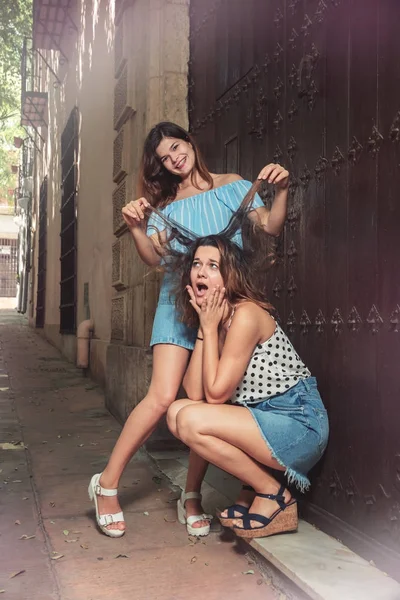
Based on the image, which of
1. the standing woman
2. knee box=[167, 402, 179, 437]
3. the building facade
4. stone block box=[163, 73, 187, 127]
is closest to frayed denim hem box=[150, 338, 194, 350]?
the standing woman

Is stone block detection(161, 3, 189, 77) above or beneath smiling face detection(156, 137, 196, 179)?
above

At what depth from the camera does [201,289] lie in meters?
2.79

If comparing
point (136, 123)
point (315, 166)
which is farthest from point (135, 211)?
point (136, 123)

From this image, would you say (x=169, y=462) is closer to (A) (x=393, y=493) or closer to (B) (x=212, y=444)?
(B) (x=212, y=444)

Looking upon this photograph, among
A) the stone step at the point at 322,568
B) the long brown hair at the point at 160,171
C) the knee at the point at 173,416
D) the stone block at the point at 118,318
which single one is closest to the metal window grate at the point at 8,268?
the stone block at the point at 118,318

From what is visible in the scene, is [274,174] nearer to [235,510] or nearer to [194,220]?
[194,220]

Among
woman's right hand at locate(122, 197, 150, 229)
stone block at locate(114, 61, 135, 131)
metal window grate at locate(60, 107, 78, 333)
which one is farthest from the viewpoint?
metal window grate at locate(60, 107, 78, 333)

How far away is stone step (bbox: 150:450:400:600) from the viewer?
7.17 feet

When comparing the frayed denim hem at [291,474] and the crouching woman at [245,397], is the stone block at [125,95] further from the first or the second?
the frayed denim hem at [291,474]

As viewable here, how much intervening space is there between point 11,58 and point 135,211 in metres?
17.4

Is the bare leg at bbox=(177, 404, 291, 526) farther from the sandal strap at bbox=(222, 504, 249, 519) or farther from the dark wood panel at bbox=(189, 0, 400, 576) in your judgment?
the dark wood panel at bbox=(189, 0, 400, 576)

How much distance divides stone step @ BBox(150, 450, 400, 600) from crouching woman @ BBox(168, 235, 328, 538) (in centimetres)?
9

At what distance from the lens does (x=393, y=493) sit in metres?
2.44

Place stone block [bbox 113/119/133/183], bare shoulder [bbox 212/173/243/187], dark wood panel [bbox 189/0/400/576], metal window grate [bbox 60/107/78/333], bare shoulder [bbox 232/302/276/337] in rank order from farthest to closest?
metal window grate [bbox 60/107/78/333] < stone block [bbox 113/119/133/183] < bare shoulder [bbox 212/173/243/187] < bare shoulder [bbox 232/302/276/337] < dark wood panel [bbox 189/0/400/576]
